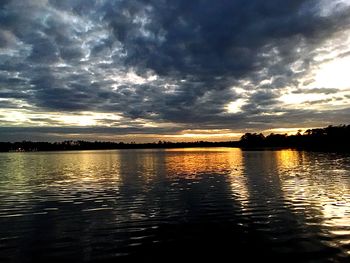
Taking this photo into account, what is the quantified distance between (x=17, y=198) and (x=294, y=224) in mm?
31679

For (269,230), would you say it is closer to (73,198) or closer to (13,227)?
(13,227)

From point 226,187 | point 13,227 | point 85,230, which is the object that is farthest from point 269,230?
point 226,187

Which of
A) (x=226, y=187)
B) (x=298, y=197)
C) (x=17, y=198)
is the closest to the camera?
(x=298, y=197)

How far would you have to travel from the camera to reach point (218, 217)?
91.2 ft

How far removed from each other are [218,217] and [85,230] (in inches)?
429

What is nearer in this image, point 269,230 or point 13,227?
point 269,230

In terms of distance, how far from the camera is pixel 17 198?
3956 centimetres

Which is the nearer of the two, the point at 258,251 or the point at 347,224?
the point at 258,251

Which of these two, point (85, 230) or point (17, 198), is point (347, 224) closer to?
point (85, 230)

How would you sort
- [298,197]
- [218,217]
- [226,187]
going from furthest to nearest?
[226,187] → [298,197] → [218,217]

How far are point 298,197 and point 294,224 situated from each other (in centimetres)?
1330

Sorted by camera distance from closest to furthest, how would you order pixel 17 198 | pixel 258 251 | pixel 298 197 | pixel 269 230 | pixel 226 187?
pixel 258 251
pixel 269 230
pixel 298 197
pixel 17 198
pixel 226 187

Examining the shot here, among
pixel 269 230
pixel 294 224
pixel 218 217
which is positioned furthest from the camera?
pixel 218 217

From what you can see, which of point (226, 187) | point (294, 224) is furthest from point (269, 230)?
point (226, 187)
